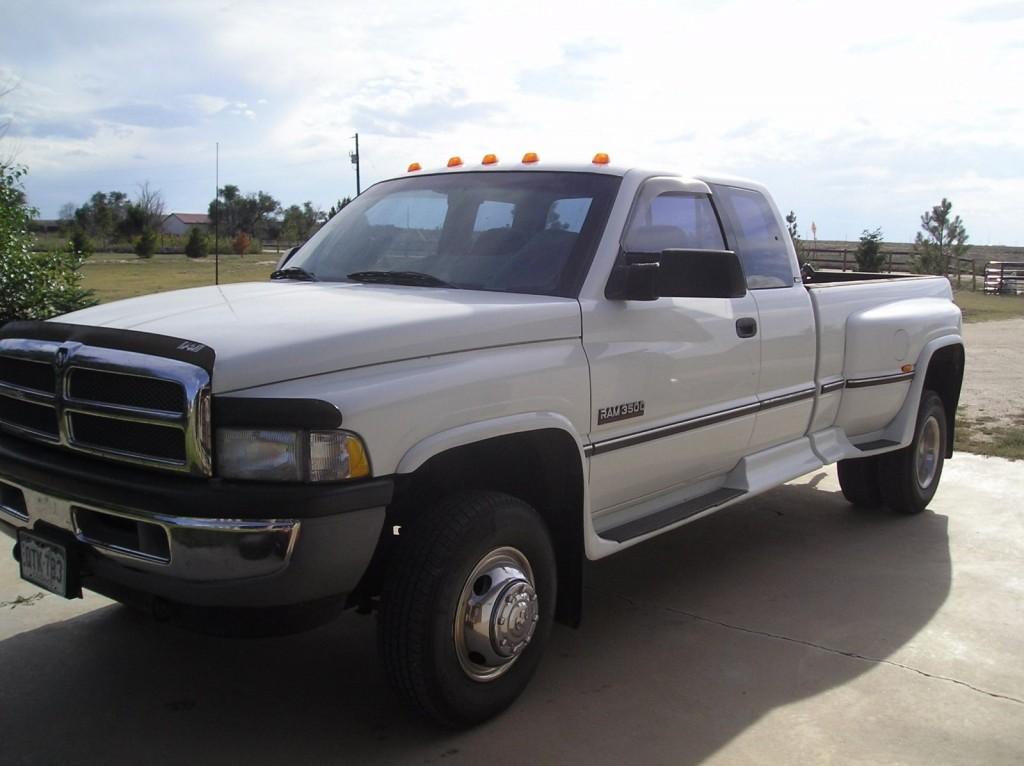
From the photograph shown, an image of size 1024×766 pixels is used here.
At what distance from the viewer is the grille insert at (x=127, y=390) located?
9.68ft

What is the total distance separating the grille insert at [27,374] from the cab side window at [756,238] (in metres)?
3.05

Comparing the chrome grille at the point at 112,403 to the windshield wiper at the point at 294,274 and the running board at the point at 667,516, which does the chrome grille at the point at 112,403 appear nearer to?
the windshield wiper at the point at 294,274

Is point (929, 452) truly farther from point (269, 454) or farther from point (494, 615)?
point (269, 454)

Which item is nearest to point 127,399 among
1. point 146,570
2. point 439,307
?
point 146,570

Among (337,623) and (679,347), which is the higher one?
(679,347)

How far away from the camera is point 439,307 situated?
3.54 m

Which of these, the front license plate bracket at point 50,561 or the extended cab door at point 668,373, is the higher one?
the extended cab door at point 668,373

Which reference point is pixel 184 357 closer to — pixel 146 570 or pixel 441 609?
pixel 146 570

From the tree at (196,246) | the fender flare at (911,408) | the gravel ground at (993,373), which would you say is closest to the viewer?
the fender flare at (911,408)

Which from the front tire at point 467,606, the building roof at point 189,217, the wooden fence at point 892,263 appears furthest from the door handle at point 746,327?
the building roof at point 189,217

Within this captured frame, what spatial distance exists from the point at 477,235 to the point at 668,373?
971 mm

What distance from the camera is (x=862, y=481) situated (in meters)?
6.38

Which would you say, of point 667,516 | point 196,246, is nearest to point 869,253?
point 667,516

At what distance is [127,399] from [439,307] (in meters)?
1.06
